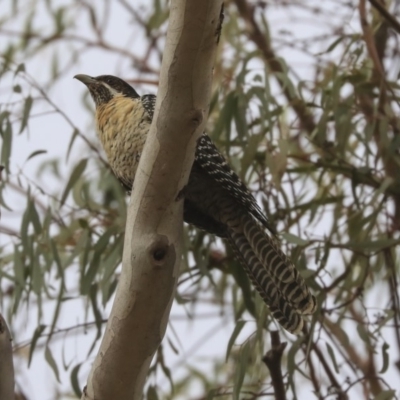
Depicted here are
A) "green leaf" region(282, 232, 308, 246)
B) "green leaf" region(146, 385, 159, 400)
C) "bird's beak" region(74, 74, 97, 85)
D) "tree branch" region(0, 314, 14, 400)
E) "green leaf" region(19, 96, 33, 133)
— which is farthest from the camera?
"bird's beak" region(74, 74, 97, 85)

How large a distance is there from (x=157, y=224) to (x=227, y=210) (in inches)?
45.3

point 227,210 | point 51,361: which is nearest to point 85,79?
point 227,210

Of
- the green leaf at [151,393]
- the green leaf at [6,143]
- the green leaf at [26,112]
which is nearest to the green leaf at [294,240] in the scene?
the green leaf at [151,393]

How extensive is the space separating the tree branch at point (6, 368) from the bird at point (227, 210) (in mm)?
1156

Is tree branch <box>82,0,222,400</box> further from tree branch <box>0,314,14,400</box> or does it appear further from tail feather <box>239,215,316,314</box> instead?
tail feather <box>239,215,316,314</box>

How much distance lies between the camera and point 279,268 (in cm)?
366

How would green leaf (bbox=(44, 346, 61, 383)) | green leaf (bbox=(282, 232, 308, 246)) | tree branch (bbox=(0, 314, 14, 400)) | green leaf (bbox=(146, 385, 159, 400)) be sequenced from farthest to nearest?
green leaf (bbox=(146, 385, 159, 400)), green leaf (bbox=(44, 346, 61, 383)), green leaf (bbox=(282, 232, 308, 246)), tree branch (bbox=(0, 314, 14, 400))

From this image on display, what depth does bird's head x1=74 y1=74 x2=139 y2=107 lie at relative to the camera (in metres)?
4.43

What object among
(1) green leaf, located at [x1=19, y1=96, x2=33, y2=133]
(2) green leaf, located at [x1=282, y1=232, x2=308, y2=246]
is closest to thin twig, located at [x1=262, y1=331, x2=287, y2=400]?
(2) green leaf, located at [x1=282, y1=232, x2=308, y2=246]

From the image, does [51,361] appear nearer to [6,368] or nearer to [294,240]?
[294,240]

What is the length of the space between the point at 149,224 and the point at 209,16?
0.58 meters

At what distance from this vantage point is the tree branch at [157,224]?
2516 millimetres

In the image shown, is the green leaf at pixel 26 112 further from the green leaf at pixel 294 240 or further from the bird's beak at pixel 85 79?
the green leaf at pixel 294 240

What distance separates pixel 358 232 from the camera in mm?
4141
